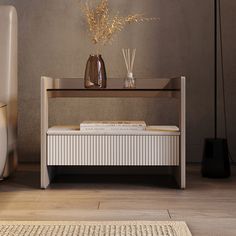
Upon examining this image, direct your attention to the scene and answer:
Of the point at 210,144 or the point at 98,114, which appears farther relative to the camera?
the point at 98,114

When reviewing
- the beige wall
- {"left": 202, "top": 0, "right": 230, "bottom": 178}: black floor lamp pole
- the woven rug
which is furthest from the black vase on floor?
the woven rug

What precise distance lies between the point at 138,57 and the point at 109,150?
0.96 meters

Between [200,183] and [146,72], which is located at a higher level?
[146,72]

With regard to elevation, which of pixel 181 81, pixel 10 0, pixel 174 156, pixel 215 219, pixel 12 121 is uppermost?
pixel 10 0

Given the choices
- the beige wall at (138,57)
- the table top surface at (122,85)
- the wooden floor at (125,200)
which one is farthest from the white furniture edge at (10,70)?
the beige wall at (138,57)

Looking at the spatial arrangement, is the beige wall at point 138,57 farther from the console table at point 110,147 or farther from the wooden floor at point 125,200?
the console table at point 110,147

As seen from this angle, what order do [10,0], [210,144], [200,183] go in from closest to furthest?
[200,183] < [210,144] < [10,0]

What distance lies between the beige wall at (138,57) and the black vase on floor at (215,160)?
47 centimetres

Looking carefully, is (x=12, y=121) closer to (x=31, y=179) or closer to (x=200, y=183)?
(x=31, y=179)

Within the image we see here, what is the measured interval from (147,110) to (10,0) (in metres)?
1.11

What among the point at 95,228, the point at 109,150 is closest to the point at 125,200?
the point at 109,150

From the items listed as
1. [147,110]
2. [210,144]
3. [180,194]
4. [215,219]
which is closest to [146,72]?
[147,110]

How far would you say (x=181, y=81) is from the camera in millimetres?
2326

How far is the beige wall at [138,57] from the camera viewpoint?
125 inches
